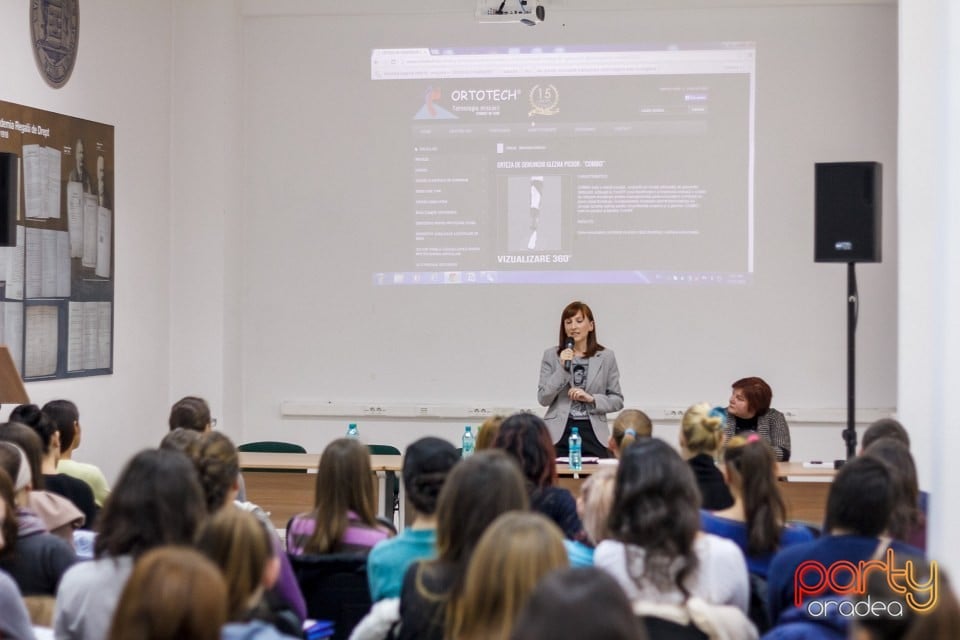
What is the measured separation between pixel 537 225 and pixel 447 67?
1267 millimetres

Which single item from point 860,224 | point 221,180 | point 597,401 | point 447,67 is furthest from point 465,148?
point 860,224

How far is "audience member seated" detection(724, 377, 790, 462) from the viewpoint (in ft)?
18.5

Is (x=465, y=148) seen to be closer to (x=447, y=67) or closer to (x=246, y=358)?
(x=447, y=67)

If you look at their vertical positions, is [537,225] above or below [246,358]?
above

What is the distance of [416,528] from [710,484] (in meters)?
1.35

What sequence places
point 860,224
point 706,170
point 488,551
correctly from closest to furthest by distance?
point 488,551
point 860,224
point 706,170

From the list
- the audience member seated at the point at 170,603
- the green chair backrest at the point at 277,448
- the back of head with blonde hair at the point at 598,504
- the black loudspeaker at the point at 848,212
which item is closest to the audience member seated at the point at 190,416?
the green chair backrest at the point at 277,448

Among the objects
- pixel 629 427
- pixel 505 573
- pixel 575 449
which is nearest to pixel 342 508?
pixel 505 573

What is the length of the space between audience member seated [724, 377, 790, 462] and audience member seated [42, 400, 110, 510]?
3171 mm

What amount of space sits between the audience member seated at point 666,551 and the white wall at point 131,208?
451 centimetres

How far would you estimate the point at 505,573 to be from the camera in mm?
1858

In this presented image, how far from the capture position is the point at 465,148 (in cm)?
749

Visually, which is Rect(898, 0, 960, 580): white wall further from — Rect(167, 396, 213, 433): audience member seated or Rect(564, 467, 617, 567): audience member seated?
Rect(167, 396, 213, 433): audience member seated

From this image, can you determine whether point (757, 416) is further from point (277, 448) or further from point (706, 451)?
point (277, 448)
